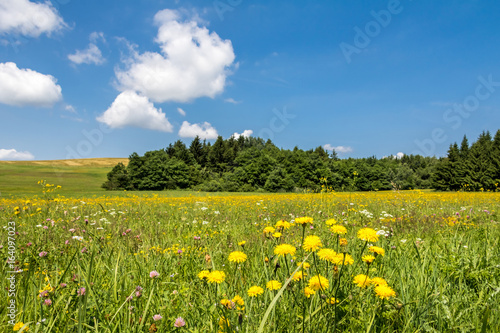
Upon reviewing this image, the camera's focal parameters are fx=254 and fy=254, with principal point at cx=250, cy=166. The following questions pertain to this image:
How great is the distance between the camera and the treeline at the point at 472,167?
4656 centimetres

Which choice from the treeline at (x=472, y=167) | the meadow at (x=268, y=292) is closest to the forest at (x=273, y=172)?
the treeline at (x=472, y=167)

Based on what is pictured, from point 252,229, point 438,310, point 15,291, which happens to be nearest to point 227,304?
point 438,310

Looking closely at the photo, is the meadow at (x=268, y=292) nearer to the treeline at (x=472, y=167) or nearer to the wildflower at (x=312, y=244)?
the wildflower at (x=312, y=244)

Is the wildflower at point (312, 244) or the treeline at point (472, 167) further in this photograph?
the treeline at point (472, 167)

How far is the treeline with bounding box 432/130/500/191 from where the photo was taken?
46562mm

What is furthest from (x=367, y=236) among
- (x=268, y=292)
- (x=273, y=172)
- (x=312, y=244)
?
(x=273, y=172)

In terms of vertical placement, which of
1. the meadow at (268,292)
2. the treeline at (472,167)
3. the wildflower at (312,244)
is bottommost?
the meadow at (268,292)

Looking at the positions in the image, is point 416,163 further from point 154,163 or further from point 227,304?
point 227,304

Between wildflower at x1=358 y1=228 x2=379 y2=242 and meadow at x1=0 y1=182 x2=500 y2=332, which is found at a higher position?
wildflower at x1=358 y1=228 x2=379 y2=242

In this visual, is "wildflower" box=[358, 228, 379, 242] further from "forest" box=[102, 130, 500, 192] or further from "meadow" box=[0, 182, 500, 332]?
"forest" box=[102, 130, 500, 192]

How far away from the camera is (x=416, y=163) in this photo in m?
89.2

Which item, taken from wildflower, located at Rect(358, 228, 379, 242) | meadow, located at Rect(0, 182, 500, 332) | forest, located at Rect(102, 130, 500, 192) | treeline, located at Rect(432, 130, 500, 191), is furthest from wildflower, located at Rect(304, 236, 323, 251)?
treeline, located at Rect(432, 130, 500, 191)

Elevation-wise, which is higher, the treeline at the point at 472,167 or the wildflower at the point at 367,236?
the treeline at the point at 472,167

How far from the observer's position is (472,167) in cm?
4925
